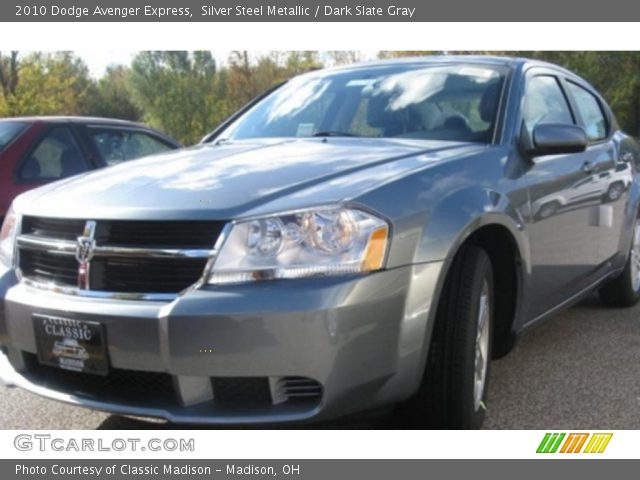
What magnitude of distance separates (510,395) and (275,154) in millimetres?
1553

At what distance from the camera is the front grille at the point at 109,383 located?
2.39 meters

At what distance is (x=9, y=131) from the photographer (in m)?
5.68

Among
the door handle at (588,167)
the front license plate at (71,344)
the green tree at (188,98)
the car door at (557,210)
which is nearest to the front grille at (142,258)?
the front license plate at (71,344)

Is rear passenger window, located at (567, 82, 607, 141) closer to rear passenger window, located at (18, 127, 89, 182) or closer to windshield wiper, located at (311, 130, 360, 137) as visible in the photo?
windshield wiper, located at (311, 130, 360, 137)

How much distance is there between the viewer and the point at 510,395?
11.0ft

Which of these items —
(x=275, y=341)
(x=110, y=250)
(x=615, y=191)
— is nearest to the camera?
(x=275, y=341)

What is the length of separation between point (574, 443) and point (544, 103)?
74.5 inches

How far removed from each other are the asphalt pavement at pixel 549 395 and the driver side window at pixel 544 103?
122 cm

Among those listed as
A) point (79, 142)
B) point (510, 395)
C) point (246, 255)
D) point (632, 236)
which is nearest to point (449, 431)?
point (510, 395)

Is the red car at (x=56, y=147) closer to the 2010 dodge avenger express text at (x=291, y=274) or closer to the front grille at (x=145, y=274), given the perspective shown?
the 2010 dodge avenger express text at (x=291, y=274)

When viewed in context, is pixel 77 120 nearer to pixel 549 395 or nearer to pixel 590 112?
pixel 590 112

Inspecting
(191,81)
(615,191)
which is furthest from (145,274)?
(191,81)

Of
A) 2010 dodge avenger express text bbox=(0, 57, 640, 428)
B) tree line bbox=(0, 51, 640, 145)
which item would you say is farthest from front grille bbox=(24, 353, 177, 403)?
tree line bbox=(0, 51, 640, 145)

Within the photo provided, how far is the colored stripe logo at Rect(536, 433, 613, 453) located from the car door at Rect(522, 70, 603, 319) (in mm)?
→ 686
